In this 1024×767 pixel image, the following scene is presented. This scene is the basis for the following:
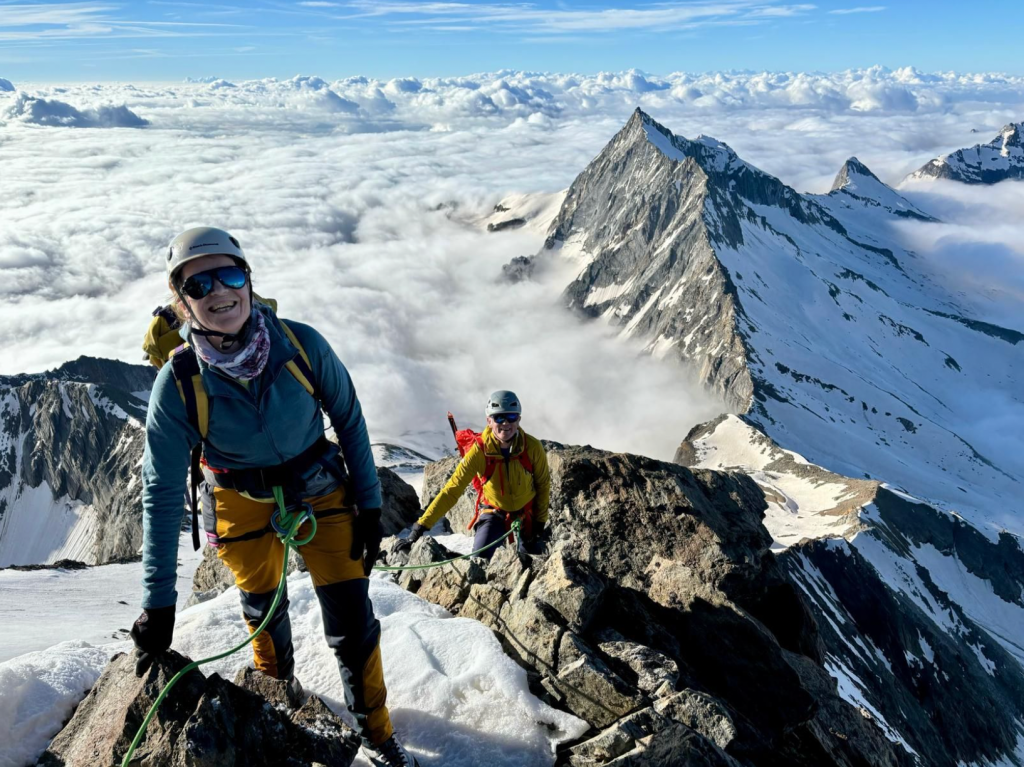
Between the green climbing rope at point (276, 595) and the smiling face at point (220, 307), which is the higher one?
the smiling face at point (220, 307)

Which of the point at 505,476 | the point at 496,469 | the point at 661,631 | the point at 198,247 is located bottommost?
the point at 661,631

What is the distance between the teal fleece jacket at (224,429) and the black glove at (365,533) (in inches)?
36.6

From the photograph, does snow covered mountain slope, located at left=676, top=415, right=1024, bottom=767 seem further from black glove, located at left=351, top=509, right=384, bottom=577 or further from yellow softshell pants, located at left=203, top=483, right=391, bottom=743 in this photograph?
black glove, located at left=351, top=509, right=384, bottom=577

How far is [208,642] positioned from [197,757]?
316 centimetres

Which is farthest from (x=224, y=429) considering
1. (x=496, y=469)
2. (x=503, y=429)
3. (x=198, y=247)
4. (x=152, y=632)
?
(x=496, y=469)

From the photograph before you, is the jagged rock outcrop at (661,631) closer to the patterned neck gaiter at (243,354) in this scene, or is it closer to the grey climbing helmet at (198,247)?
the patterned neck gaiter at (243,354)

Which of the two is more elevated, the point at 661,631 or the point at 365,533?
the point at 365,533

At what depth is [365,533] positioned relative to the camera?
6508mm

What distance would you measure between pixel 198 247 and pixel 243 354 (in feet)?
3.08

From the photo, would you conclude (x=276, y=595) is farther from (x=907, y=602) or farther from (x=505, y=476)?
(x=907, y=602)

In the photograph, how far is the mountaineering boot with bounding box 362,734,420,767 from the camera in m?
6.33

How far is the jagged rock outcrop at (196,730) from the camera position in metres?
5.54

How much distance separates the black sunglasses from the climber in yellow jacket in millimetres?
5947

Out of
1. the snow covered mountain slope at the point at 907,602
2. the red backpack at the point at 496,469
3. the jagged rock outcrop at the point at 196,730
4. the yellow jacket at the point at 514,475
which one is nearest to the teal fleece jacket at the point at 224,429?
the jagged rock outcrop at the point at 196,730
